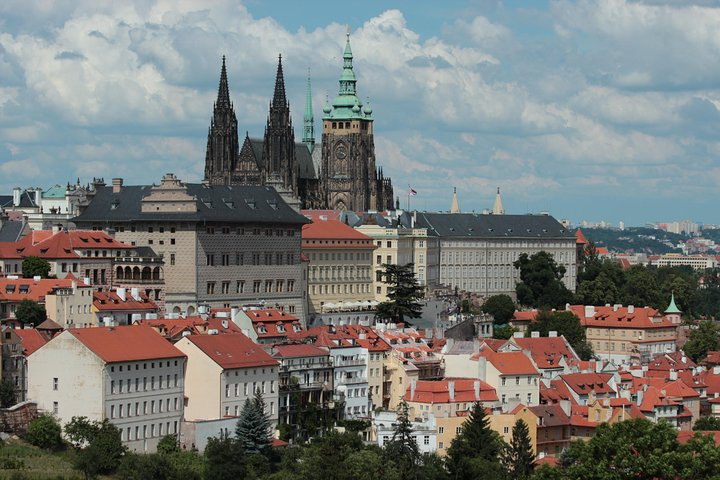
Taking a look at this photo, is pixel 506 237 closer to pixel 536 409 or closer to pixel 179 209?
pixel 179 209

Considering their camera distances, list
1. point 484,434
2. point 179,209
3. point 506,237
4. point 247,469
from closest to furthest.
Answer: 1. point 247,469
2. point 484,434
3. point 179,209
4. point 506,237

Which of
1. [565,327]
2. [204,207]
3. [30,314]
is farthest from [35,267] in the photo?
[565,327]

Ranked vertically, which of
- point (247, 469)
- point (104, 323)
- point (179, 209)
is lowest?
point (247, 469)

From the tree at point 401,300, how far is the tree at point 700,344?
22431 millimetres

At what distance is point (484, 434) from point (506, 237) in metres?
91.5

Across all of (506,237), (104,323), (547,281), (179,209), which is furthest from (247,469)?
(506,237)

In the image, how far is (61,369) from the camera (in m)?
92.6

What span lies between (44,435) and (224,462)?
930 centimetres

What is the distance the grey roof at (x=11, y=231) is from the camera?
134 m

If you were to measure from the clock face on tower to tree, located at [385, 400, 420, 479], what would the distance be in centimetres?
10456

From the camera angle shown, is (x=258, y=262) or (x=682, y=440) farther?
(x=258, y=262)

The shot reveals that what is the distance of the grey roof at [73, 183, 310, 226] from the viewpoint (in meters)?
127

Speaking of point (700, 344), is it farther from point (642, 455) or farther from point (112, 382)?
point (642, 455)

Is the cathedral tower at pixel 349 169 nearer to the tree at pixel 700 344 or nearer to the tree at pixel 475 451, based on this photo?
the tree at pixel 700 344
